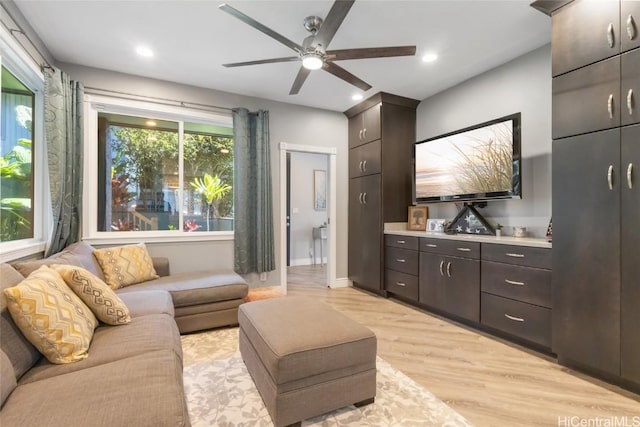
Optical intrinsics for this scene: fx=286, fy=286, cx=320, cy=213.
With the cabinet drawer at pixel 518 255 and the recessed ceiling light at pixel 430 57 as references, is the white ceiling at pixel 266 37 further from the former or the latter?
the cabinet drawer at pixel 518 255

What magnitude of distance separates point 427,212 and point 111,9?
369 centimetres

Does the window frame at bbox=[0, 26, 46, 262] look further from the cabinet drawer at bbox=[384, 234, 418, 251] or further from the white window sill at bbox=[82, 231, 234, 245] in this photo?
the cabinet drawer at bbox=[384, 234, 418, 251]

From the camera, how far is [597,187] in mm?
1875

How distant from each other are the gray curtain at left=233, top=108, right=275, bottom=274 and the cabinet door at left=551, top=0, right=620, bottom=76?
A: 9.76 ft

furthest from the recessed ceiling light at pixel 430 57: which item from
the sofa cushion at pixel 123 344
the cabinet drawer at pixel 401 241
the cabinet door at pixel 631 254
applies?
the sofa cushion at pixel 123 344

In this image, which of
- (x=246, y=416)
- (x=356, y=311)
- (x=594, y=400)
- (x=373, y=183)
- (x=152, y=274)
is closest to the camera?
(x=246, y=416)

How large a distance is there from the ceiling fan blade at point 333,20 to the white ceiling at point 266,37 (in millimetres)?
348

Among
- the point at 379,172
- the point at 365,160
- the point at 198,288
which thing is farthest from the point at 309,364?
the point at 365,160

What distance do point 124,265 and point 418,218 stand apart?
10.9 feet

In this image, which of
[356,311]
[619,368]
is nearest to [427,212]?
[356,311]

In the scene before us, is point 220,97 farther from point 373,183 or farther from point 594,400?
point 594,400

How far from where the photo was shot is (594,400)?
171 centimetres

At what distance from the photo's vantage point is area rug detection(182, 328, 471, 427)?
1523 millimetres

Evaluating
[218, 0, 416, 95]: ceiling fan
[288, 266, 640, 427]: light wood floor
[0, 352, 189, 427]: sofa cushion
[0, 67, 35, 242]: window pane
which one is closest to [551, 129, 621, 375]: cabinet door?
[288, 266, 640, 427]: light wood floor
